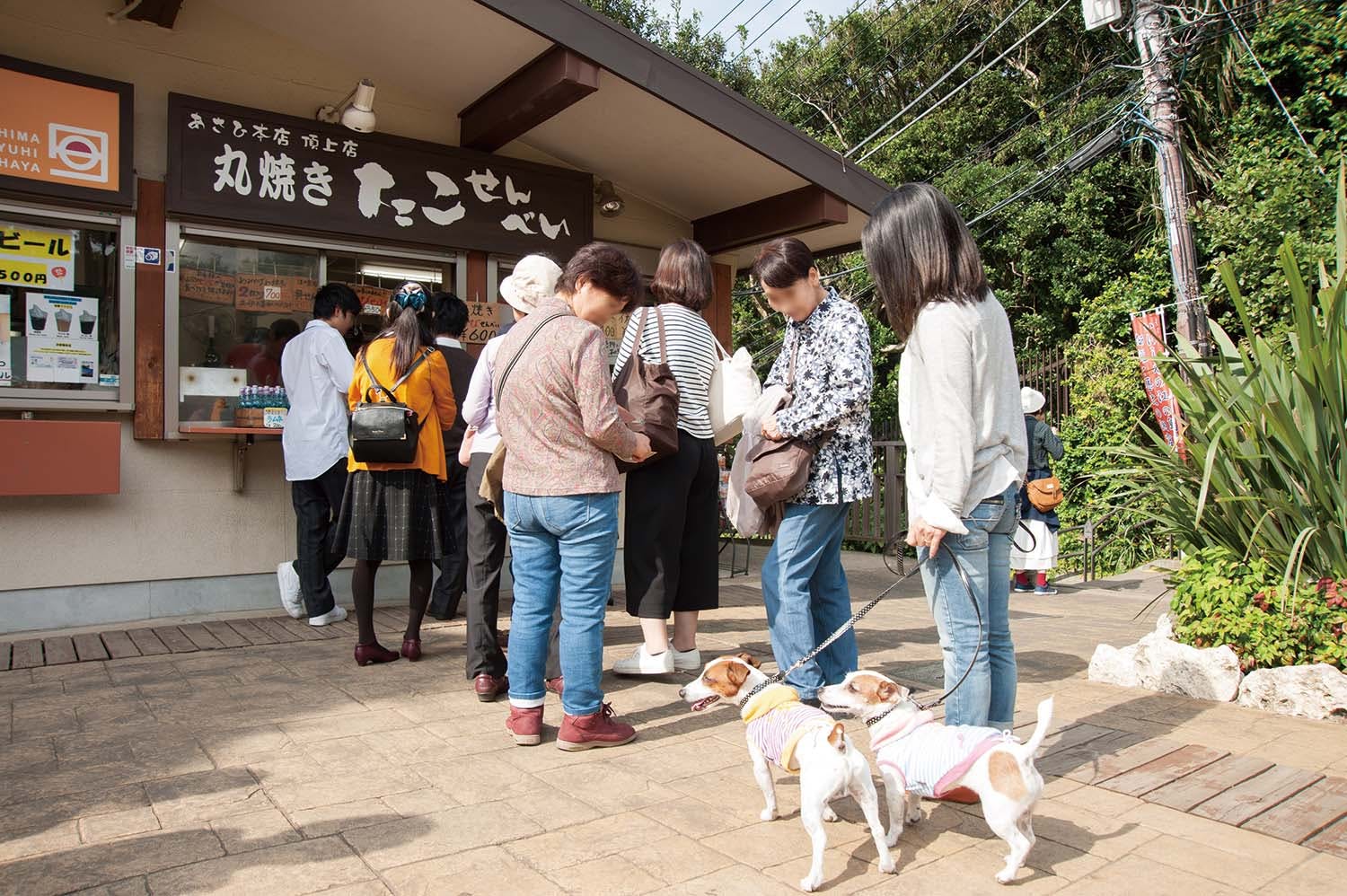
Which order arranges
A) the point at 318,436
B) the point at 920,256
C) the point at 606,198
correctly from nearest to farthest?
the point at 920,256 < the point at 318,436 < the point at 606,198

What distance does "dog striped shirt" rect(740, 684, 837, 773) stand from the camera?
97.6 inches

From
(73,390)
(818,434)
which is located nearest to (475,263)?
(73,390)

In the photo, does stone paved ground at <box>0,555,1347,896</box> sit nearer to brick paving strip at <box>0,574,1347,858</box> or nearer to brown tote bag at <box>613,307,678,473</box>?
brick paving strip at <box>0,574,1347,858</box>

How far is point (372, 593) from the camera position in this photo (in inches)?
174

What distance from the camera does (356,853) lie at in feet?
8.18

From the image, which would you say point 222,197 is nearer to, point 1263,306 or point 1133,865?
point 1133,865

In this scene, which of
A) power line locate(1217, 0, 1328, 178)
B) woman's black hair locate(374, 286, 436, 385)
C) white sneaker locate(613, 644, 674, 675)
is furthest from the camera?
power line locate(1217, 0, 1328, 178)

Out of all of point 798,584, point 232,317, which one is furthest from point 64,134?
point 798,584

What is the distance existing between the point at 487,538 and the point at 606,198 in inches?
157

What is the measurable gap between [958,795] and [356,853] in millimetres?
1780

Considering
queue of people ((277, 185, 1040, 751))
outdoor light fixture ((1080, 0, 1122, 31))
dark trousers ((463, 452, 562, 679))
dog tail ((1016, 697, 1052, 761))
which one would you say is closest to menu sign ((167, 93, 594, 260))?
queue of people ((277, 185, 1040, 751))

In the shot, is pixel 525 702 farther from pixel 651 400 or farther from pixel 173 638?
pixel 173 638

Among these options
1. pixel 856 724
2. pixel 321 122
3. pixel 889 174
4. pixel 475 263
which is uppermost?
pixel 889 174

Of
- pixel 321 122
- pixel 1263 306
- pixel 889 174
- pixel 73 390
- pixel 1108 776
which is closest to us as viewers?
pixel 1108 776
